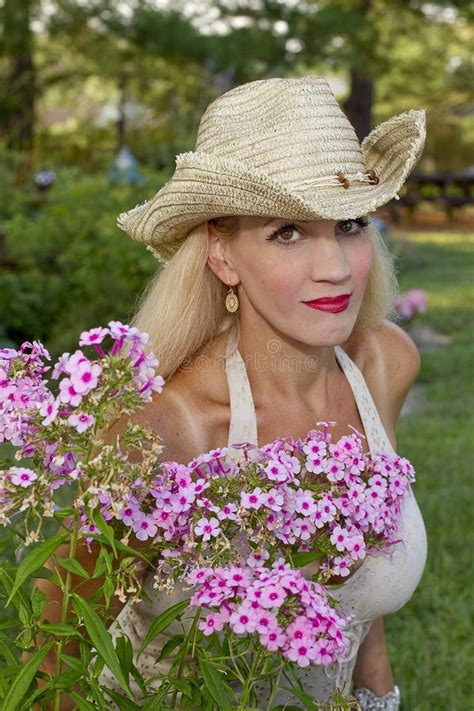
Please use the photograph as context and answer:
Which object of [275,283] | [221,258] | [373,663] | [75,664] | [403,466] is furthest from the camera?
[373,663]

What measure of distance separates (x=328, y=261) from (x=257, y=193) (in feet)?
0.70

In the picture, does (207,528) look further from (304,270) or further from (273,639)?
(304,270)

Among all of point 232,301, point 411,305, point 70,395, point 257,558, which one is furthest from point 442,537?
point 70,395

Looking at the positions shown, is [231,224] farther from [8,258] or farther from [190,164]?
[8,258]

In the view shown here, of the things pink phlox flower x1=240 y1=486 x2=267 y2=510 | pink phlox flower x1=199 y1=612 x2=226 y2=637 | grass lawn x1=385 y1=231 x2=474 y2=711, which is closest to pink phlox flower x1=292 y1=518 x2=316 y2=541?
pink phlox flower x1=240 y1=486 x2=267 y2=510

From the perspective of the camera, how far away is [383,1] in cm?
1961

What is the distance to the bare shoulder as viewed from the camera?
3.00m

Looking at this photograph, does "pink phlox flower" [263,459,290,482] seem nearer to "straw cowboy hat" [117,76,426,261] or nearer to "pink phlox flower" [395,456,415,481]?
"pink phlox flower" [395,456,415,481]

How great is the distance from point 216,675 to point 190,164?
3.81ft

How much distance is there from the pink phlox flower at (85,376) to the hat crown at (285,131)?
0.93 metres

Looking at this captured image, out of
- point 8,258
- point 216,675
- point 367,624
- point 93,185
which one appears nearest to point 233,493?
point 216,675

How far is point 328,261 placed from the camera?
2346 millimetres

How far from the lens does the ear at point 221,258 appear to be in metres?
2.55

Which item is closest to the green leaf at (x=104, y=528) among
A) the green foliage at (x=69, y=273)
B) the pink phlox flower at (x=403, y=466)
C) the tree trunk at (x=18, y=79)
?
the pink phlox flower at (x=403, y=466)
